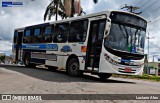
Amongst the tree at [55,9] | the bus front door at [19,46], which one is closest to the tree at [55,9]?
the tree at [55,9]

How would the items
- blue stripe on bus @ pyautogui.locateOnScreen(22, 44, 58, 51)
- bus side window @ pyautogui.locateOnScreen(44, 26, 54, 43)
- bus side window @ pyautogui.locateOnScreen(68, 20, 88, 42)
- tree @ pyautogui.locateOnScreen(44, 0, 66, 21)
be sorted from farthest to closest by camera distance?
tree @ pyautogui.locateOnScreen(44, 0, 66, 21)
bus side window @ pyautogui.locateOnScreen(44, 26, 54, 43)
blue stripe on bus @ pyautogui.locateOnScreen(22, 44, 58, 51)
bus side window @ pyautogui.locateOnScreen(68, 20, 88, 42)

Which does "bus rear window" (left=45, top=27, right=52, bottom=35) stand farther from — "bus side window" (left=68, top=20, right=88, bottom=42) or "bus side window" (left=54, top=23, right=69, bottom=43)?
"bus side window" (left=68, top=20, right=88, bottom=42)

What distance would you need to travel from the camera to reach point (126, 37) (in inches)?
604

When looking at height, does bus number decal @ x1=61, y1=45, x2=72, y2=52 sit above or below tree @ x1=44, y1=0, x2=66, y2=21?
below

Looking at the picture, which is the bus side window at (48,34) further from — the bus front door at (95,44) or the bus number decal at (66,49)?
the bus front door at (95,44)

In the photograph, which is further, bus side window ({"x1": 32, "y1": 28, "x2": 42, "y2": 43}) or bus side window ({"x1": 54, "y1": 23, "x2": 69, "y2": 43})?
bus side window ({"x1": 32, "y1": 28, "x2": 42, "y2": 43})

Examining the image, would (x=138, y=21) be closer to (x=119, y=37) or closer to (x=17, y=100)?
(x=119, y=37)

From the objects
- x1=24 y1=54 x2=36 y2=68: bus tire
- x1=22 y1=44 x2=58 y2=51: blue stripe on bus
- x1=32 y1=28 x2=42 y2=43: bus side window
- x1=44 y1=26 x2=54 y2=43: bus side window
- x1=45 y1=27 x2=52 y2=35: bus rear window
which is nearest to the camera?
x1=22 y1=44 x2=58 y2=51: blue stripe on bus

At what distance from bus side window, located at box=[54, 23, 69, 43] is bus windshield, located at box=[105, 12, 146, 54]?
388 cm

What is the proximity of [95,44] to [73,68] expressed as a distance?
2.35 meters

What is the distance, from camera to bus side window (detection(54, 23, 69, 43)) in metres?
18.3

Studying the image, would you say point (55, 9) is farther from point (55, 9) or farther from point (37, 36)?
point (37, 36)

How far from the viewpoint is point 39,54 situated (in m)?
21.3

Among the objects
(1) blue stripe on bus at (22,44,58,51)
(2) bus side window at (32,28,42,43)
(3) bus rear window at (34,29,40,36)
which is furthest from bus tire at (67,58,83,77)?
(3) bus rear window at (34,29,40,36)
